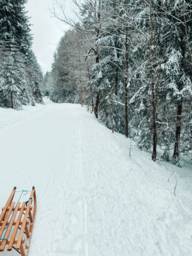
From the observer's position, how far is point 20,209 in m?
3.55

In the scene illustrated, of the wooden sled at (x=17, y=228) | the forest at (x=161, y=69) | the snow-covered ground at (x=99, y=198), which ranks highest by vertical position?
the forest at (x=161, y=69)

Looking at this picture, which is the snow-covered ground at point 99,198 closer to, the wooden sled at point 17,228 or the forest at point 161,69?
the wooden sled at point 17,228

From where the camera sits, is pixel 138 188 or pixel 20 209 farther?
pixel 138 188

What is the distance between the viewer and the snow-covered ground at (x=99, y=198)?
3457mm

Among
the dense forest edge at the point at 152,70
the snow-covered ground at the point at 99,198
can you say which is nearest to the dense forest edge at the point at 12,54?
the dense forest edge at the point at 152,70

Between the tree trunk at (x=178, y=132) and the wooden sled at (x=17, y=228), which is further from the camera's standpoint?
the tree trunk at (x=178, y=132)

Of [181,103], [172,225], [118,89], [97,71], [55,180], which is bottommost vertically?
[172,225]

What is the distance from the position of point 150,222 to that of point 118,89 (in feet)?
38.6

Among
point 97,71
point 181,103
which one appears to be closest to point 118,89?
point 97,71

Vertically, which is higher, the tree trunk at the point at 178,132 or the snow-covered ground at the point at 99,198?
the tree trunk at the point at 178,132

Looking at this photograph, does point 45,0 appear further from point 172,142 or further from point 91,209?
point 91,209

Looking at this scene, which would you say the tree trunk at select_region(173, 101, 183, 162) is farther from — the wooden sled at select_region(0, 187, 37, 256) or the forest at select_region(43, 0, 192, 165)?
the wooden sled at select_region(0, 187, 37, 256)

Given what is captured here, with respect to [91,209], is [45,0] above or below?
above

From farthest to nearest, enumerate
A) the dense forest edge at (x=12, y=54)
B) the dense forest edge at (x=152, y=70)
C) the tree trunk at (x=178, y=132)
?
the dense forest edge at (x=12, y=54) → the tree trunk at (x=178, y=132) → the dense forest edge at (x=152, y=70)
